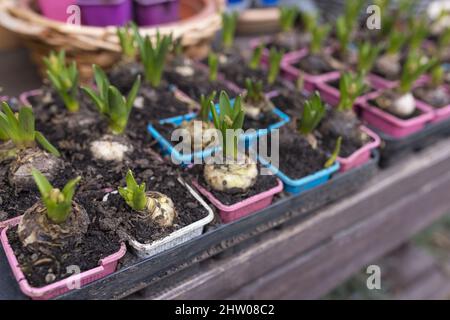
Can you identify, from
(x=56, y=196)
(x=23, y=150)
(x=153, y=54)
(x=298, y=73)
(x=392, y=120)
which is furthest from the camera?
(x=298, y=73)

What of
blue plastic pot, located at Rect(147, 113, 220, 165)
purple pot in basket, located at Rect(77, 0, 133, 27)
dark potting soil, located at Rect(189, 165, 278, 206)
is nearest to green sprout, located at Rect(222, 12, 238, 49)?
purple pot in basket, located at Rect(77, 0, 133, 27)

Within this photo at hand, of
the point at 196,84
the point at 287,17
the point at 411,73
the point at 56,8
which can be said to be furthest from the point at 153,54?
the point at 411,73

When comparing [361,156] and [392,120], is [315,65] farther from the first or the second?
[361,156]

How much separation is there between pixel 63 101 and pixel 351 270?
1.17m

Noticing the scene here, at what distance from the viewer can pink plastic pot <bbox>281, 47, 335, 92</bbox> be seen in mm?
1654

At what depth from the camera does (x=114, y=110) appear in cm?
111

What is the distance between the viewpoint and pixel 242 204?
3.40ft

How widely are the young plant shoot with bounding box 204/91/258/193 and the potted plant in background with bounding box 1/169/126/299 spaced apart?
297 millimetres

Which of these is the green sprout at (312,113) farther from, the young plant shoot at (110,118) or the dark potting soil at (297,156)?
the young plant shoot at (110,118)

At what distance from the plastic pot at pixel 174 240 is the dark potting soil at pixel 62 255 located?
0.05m

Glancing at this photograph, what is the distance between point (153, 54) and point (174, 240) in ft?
2.00

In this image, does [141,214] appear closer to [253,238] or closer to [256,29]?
[253,238]

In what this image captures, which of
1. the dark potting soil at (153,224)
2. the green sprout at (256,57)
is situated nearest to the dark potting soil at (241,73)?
the green sprout at (256,57)

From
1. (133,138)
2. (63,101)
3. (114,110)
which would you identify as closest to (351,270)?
(133,138)
